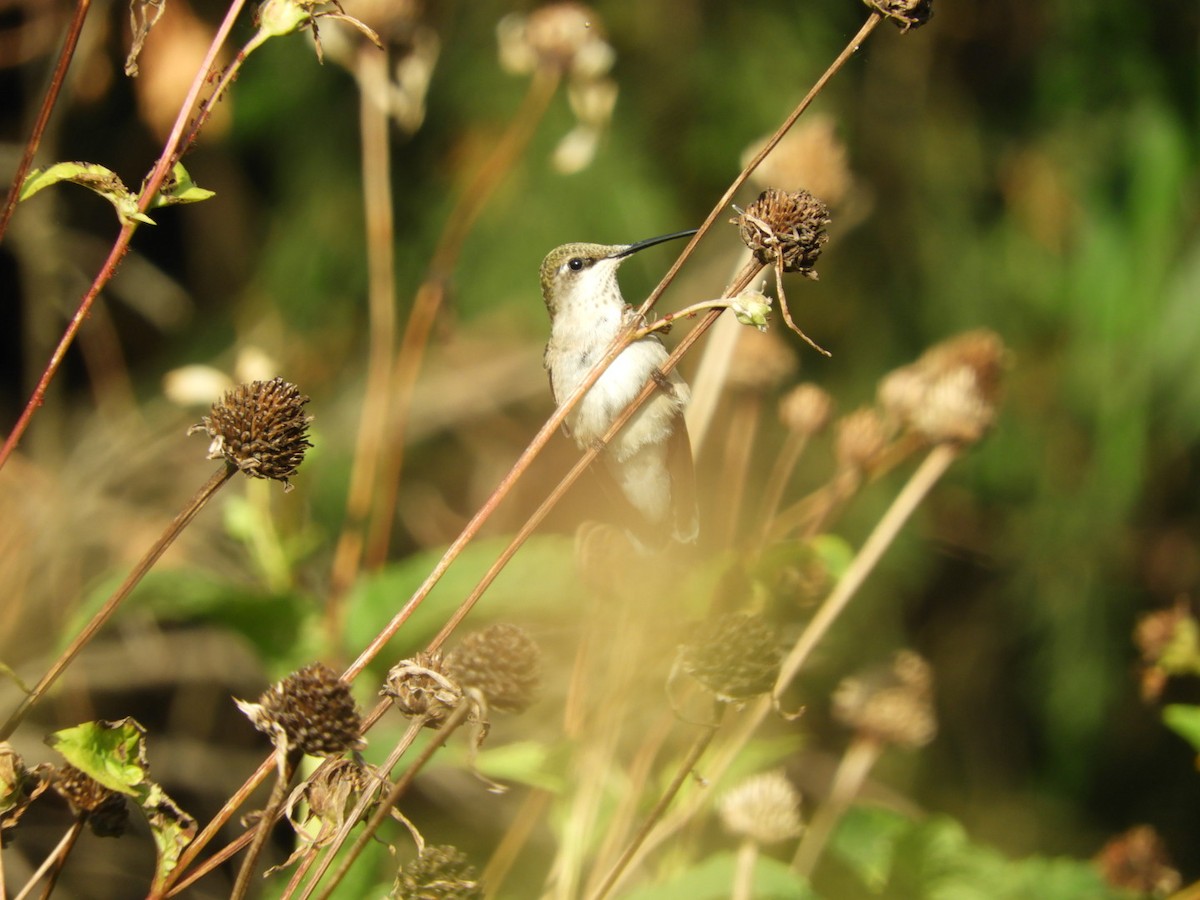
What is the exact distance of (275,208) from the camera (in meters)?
2.70

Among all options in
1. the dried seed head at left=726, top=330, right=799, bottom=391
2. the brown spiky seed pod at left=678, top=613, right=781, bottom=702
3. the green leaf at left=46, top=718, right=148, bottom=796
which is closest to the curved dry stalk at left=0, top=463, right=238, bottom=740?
the green leaf at left=46, top=718, right=148, bottom=796

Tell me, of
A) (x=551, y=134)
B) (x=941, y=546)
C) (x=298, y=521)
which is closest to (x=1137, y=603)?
(x=941, y=546)

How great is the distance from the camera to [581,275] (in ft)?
5.94

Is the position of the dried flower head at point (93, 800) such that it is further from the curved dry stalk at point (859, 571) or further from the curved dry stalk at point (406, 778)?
the curved dry stalk at point (859, 571)

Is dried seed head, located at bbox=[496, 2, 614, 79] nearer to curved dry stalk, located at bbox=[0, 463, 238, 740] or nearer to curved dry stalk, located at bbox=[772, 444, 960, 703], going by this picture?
curved dry stalk, located at bbox=[772, 444, 960, 703]

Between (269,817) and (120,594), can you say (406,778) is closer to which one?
(269,817)

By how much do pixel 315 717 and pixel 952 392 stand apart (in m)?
0.80

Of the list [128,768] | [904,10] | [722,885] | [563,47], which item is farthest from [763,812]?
[563,47]

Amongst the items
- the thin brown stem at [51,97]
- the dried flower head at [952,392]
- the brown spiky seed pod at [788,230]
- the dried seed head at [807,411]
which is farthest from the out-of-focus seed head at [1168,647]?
the thin brown stem at [51,97]

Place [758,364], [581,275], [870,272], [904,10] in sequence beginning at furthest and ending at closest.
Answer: [870,272] < [581,275] < [758,364] < [904,10]

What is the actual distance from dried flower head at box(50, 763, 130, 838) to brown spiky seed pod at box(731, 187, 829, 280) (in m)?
0.57

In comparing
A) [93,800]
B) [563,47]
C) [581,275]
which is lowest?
[93,800]

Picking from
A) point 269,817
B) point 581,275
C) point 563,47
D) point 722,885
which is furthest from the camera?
point 581,275

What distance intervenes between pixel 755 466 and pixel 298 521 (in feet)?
3.32
